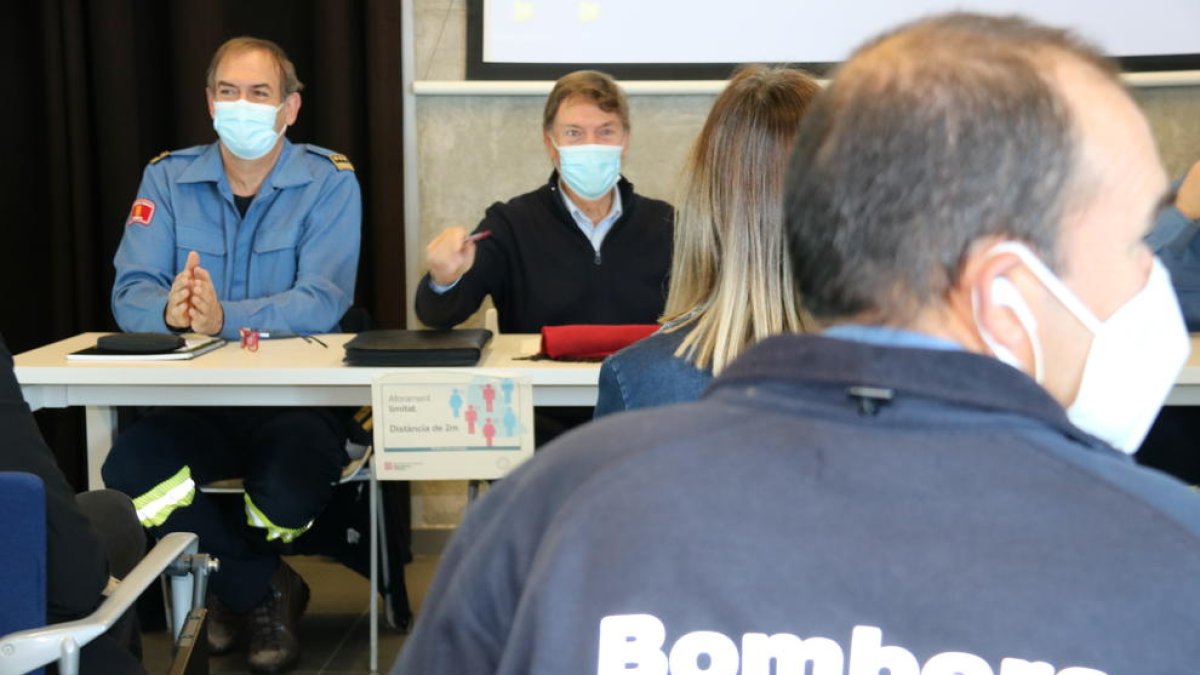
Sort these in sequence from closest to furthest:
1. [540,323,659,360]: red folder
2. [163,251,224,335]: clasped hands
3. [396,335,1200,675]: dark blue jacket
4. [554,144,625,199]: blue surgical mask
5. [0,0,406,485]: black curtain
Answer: [396,335,1200,675]: dark blue jacket → [540,323,659,360]: red folder → [163,251,224,335]: clasped hands → [554,144,625,199]: blue surgical mask → [0,0,406,485]: black curtain

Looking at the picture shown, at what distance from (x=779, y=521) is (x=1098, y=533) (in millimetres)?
157

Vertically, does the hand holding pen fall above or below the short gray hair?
below

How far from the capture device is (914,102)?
72cm

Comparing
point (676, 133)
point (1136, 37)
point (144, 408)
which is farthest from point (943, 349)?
point (1136, 37)

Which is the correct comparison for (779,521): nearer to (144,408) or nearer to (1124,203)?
(1124,203)

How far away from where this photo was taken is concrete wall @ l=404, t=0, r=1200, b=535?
4234 millimetres

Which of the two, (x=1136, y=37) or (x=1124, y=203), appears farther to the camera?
(x=1136, y=37)

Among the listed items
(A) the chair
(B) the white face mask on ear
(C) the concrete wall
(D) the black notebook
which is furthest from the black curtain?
(B) the white face mask on ear

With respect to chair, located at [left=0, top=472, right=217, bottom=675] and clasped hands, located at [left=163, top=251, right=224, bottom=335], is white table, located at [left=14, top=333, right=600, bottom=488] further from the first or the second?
chair, located at [left=0, top=472, right=217, bottom=675]

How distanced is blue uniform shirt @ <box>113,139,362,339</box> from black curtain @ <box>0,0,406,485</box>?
628 mm

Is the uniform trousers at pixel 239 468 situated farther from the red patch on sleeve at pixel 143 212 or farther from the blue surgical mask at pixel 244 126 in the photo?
the blue surgical mask at pixel 244 126

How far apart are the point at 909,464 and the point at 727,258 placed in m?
0.99

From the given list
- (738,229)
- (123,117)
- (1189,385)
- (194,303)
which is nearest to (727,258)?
(738,229)

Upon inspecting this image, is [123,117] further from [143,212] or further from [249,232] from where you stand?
[249,232]
